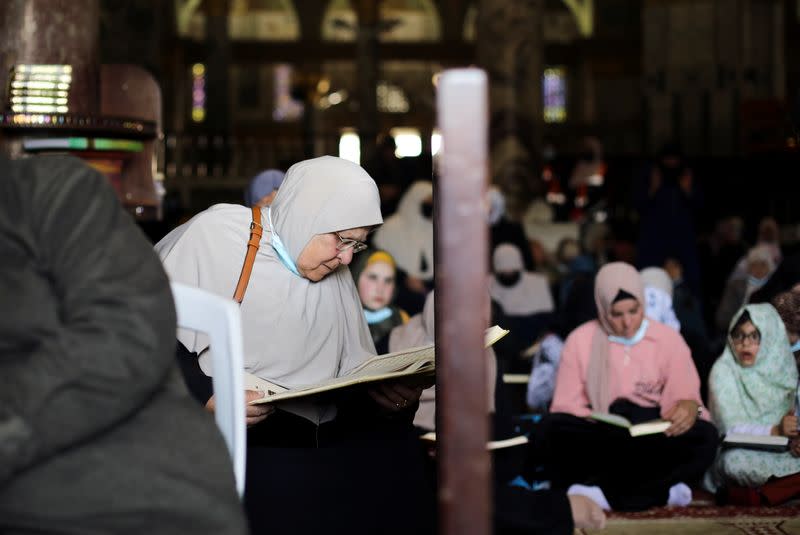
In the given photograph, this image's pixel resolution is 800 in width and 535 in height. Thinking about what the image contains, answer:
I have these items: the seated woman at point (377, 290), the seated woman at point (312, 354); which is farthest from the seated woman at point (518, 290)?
the seated woman at point (312, 354)

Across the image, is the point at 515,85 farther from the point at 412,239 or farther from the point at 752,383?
the point at 752,383

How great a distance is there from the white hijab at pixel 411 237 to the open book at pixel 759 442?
287 centimetres

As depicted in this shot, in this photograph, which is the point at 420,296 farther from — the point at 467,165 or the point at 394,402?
the point at 467,165

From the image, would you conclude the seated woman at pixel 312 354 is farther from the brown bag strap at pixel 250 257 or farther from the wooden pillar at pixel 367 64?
the wooden pillar at pixel 367 64

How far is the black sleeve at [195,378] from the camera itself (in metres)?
2.45

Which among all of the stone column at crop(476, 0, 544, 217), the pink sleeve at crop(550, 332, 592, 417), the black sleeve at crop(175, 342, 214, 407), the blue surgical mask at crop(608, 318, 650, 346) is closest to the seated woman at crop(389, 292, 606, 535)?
the black sleeve at crop(175, 342, 214, 407)

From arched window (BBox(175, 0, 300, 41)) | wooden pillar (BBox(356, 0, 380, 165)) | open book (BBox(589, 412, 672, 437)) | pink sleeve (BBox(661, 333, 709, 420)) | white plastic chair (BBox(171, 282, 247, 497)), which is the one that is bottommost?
open book (BBox(589, 412, 672, 437))

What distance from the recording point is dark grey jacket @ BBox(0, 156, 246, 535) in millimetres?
1487

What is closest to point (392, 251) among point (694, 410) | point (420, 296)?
point (420, 296)

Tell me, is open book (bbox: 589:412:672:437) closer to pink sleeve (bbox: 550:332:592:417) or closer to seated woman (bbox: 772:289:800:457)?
pink sleeve (bbox: 550:332:592:417)

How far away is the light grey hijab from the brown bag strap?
3cm

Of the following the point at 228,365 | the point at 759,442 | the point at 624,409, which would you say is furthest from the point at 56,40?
the point at 228,365

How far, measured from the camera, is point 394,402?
235 cm

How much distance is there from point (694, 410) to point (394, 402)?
2.60m
